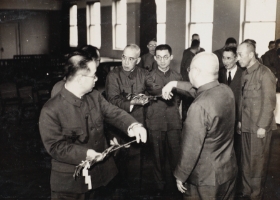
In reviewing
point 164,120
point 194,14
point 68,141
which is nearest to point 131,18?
point 194,14

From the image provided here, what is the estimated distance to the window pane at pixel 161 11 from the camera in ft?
34.7

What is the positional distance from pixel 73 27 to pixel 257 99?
1384 centimetres

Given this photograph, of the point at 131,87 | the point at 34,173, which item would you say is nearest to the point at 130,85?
the point at 131,87

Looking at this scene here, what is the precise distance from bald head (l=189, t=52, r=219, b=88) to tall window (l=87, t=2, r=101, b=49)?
11.9m

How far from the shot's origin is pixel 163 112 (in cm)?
395

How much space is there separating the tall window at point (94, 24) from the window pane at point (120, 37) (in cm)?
136

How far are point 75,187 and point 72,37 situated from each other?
1436 centimetres

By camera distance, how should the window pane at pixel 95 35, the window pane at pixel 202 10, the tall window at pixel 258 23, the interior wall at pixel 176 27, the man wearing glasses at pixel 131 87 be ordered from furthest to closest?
the window pane at pixel 95 35
the interior wall at pixel 176 27
the window pane at pixel 202 10
the tall window at pixel 258 23
the man wearing glasses at pixel 131 87

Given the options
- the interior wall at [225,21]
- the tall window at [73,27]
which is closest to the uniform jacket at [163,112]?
the interior wall at [225,21]

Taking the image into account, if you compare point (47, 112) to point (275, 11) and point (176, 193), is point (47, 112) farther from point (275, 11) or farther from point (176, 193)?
point (275, 11)

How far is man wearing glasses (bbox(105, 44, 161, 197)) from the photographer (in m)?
3.88

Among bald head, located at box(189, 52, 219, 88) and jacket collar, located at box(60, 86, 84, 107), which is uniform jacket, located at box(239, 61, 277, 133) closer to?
bald head, located at box(189, 52, 219, 88)

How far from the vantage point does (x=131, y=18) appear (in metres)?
11.2

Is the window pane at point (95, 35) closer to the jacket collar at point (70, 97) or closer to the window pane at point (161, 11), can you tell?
the window pane at point (161, 11)
